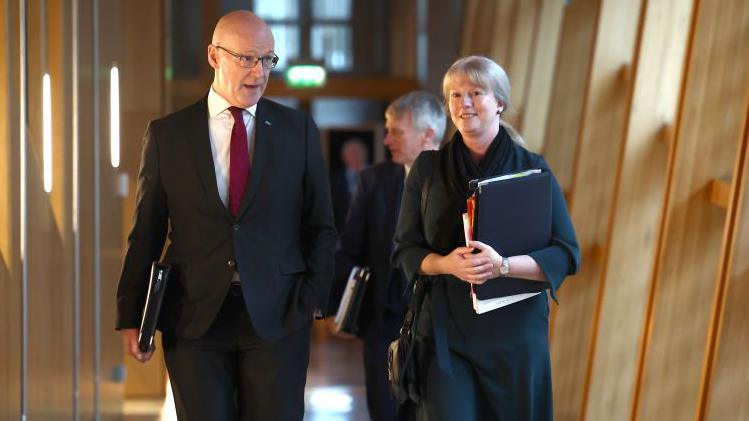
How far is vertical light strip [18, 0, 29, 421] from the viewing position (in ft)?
15.1

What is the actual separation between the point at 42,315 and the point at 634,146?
2.56m

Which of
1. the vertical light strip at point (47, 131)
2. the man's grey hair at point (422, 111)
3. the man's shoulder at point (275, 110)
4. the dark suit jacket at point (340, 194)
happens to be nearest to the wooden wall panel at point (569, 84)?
the man's grey hair at point (422, 111)

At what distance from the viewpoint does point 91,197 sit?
20.9 ft

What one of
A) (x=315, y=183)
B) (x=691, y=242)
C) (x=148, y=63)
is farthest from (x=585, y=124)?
(x=148, y=63)

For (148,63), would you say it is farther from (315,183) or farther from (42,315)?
(315,183)

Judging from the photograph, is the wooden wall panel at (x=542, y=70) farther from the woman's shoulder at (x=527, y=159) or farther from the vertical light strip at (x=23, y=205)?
the woman's shoulder at (x=527, y=159)

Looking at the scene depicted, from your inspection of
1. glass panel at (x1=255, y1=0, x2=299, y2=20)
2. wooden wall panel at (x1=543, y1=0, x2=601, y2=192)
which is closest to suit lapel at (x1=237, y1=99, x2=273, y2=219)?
wooden wall panel at (x1=543, y1=0, x2=601, y2=192)

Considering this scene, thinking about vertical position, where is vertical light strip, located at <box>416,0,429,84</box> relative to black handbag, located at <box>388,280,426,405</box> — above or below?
above

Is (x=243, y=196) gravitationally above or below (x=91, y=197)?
above

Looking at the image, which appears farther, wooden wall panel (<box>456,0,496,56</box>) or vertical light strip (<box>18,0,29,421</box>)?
wooden wall panel (<box>456,0,496,56</box>)

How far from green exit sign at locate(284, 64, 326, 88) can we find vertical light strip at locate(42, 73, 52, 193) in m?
6.93

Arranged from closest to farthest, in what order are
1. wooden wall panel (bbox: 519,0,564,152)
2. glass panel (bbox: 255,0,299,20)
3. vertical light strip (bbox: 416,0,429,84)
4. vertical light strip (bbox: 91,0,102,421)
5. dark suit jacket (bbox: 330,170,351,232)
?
vertical light strip (bbox: 91,0,102,421)
wooden wall panel (bbox: 519,0,564,152)
dark suit jacket (bbox: 330,170,351,232)
vertical light strip (bbox: 416,0,429,84)
glass panel (bbox: 255,0,299,20)

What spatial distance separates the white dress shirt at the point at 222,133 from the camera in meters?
3.90

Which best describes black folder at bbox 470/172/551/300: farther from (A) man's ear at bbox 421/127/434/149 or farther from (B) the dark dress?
(A) man's ear at bbox 421/127/434/149
